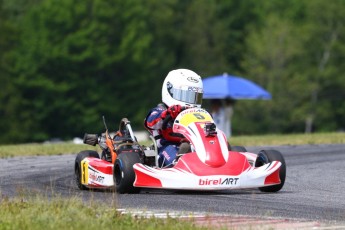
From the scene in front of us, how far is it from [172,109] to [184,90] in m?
0.48

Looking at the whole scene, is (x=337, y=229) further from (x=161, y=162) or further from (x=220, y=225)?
(x=161, y=162)

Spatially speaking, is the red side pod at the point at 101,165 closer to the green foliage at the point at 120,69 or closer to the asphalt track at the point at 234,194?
the asphalt track at the point at 234,194

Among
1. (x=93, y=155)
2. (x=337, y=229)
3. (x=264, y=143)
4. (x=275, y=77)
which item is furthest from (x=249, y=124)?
(x=337, y=229)

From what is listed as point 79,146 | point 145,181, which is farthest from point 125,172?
point 79,146

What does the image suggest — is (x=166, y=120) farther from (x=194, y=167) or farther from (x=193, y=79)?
(x=194, y=167)

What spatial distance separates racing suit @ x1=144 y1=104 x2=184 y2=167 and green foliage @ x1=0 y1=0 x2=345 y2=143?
51.9 meters

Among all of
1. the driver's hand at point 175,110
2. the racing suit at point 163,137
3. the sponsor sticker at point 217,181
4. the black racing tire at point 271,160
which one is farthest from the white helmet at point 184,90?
the sponsor sticker at point 217,181

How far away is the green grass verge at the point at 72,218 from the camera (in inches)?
376

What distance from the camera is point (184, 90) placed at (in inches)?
564

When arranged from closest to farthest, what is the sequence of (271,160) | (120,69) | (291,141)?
1. (271,160)
2. (291,141)
3. (120,69)

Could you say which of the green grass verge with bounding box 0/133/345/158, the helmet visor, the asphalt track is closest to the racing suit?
the helmet visor

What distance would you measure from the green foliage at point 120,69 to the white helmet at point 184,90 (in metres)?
51.6

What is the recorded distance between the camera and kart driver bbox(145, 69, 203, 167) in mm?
13734

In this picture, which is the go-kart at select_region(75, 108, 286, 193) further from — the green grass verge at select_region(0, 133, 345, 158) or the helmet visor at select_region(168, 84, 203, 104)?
the green grass verge at select_region(0, 133, 345, 158)
